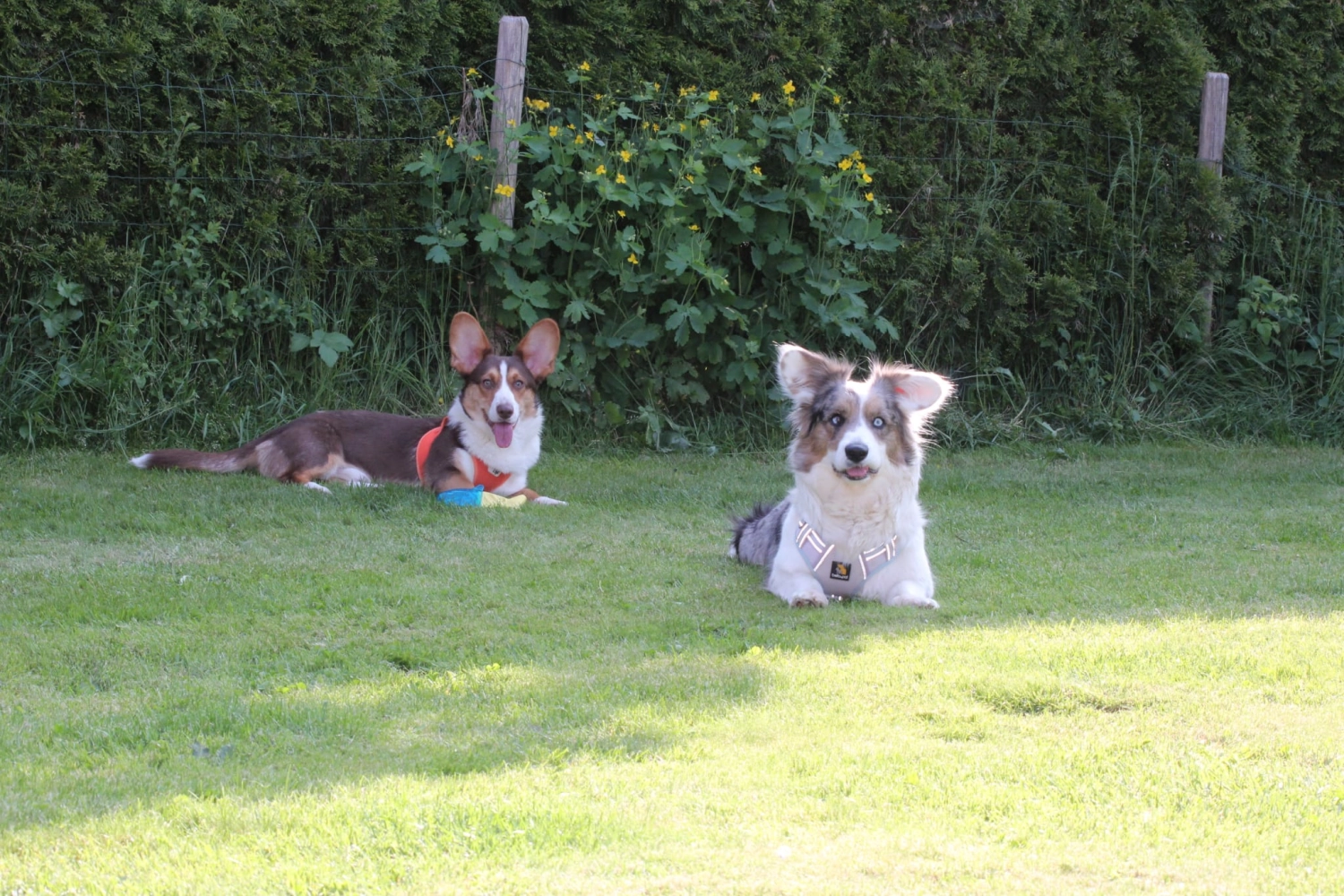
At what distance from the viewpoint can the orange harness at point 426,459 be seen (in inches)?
269

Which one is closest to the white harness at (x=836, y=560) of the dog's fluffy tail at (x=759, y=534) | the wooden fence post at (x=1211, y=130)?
the dog's fluffy tail at (x=759, y=534)

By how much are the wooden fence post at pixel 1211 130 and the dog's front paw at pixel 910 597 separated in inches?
208

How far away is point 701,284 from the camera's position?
8242 mm

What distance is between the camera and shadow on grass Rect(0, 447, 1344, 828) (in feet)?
10.5

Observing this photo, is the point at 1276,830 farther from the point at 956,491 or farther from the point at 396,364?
the point at 396,364

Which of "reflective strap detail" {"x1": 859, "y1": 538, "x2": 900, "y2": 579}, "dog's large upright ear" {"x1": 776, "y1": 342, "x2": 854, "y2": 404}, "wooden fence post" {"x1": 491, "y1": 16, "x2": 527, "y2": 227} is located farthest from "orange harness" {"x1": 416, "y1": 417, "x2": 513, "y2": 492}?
"reflective strap detail" {"x1": 859, "y1": 538, "x2": 900, "y2": 579}

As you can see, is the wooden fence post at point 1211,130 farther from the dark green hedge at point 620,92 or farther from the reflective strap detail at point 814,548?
the reflective strap detail at point 814,548

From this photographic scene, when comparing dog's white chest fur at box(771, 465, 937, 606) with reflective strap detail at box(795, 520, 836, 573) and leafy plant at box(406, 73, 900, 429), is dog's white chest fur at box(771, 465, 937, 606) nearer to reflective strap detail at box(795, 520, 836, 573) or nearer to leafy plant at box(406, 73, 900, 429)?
reflective strap detail at box(795, 520, 836, 573)

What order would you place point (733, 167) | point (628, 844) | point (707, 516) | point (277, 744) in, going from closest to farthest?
point (628, 844) → point (277, 744) → point (707, 516) → point (733, 167)

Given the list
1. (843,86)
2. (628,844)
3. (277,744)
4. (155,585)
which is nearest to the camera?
(628,844)

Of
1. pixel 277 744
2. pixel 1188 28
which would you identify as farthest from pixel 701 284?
pixel 277 744

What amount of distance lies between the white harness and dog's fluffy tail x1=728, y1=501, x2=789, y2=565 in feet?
0.97

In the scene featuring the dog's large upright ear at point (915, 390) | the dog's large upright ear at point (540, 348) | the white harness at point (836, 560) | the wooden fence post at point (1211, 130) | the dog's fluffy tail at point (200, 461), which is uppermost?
the wooden fence post at point (1211, 130)

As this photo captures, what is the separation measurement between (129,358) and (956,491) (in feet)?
14.4
